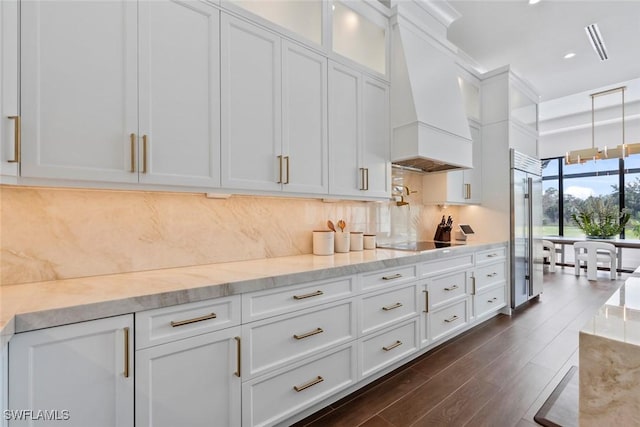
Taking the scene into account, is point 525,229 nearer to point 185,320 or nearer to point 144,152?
point 185,320

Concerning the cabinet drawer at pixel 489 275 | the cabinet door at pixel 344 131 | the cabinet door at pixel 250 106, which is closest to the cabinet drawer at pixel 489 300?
the cabinet drawer at pixel 489 275

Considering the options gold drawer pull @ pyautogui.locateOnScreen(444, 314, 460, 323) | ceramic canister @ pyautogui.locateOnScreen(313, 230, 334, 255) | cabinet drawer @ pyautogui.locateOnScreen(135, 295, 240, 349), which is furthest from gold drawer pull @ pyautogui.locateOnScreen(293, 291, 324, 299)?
gold drawer pull @ pyautogui.locateOnScreen(444, 314, 460, 323)

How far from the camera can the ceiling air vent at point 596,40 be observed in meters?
3.24

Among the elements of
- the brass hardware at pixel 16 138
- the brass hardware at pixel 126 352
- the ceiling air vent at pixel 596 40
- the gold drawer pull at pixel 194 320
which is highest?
the ceiling air vent at pixel 596 40

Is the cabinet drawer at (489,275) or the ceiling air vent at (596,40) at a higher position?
the ceiling air vent at (596,40)

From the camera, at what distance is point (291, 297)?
5.30 feet

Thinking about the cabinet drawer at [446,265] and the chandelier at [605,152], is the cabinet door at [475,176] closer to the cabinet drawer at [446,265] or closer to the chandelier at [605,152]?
the cabinet drawer at [446,265]

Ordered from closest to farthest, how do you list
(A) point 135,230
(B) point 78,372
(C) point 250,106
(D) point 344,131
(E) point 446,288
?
(B) point 78,372 < (A) point 135,230 < (C) point 250,106 < (D) point 344,131 < (E) point 446,288

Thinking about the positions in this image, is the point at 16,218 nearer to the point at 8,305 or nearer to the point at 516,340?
the point at 8,305

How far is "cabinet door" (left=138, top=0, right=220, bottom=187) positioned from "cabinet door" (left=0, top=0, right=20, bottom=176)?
16.7 inches

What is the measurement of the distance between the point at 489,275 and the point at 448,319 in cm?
95

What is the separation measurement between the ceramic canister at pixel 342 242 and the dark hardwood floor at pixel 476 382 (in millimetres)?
1011

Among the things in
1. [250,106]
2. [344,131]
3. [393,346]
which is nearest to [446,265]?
[393,346]

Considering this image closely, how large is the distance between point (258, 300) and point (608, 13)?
431 cm
